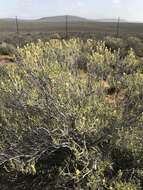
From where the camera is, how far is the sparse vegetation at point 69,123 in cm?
627

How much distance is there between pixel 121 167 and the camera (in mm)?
6742

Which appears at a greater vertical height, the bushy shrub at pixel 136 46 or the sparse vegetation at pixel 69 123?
the sparse vegetation at pixel 69 123

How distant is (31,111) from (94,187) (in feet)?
5.50

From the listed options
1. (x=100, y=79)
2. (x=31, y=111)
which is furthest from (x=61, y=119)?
(x=100, y=79)

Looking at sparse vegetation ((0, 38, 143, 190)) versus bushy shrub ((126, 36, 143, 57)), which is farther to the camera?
bushy shrub ((126, 36, 143, 57))

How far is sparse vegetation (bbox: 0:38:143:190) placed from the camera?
6.27 meters

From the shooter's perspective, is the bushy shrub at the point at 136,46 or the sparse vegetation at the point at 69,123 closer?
the sparse vegetation at the point at 69,123

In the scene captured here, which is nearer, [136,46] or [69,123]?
[69,123]

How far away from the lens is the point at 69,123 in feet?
21.1

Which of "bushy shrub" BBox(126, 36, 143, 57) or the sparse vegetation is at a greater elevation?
the sparse vegetation

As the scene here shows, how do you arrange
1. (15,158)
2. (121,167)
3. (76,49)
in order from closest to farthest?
(15,158)
(121,167)
(76,49)

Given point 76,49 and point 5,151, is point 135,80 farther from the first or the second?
point 5,151

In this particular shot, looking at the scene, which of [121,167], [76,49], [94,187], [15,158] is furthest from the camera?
[76,49]

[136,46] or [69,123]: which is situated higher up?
[69,123]
